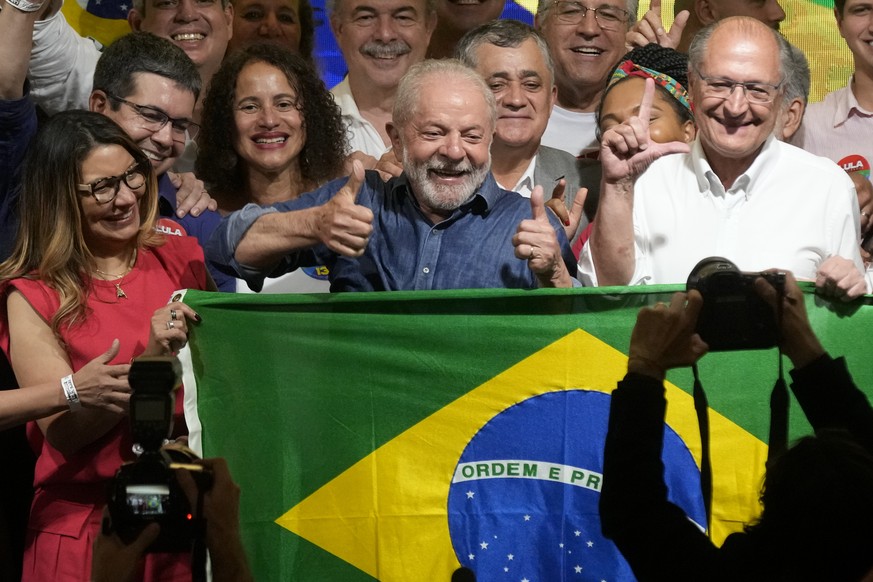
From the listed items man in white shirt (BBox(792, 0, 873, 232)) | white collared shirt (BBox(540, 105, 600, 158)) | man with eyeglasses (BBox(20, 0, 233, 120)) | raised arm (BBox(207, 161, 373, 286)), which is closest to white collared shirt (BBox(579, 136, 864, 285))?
raised arm (BBox(207, 161, 373, 286))

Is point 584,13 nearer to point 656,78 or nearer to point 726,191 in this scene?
point 656,78

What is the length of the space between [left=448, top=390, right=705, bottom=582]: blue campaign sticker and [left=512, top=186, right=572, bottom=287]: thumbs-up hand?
0.35 metres

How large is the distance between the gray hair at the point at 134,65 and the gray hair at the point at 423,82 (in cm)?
98

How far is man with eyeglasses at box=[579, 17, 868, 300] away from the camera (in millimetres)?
3900

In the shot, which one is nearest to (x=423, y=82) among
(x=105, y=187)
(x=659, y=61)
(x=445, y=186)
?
(x=445, y=186)

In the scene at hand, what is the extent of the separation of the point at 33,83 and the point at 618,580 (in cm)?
284

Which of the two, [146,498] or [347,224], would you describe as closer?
[146,498]

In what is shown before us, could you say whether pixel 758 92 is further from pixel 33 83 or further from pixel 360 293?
pixel 33 83

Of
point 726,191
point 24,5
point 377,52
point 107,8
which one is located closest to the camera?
point 726,191

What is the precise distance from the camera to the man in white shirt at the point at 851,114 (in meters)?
4.97

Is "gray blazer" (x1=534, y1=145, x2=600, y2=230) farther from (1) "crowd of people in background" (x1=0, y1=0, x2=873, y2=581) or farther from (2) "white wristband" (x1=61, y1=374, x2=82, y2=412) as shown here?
(2) "white wristband" (x1=61, y1=374, x2=82, y2=412)

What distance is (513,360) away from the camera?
358cm

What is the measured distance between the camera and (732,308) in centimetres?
332

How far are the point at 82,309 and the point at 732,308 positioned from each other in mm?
1752
